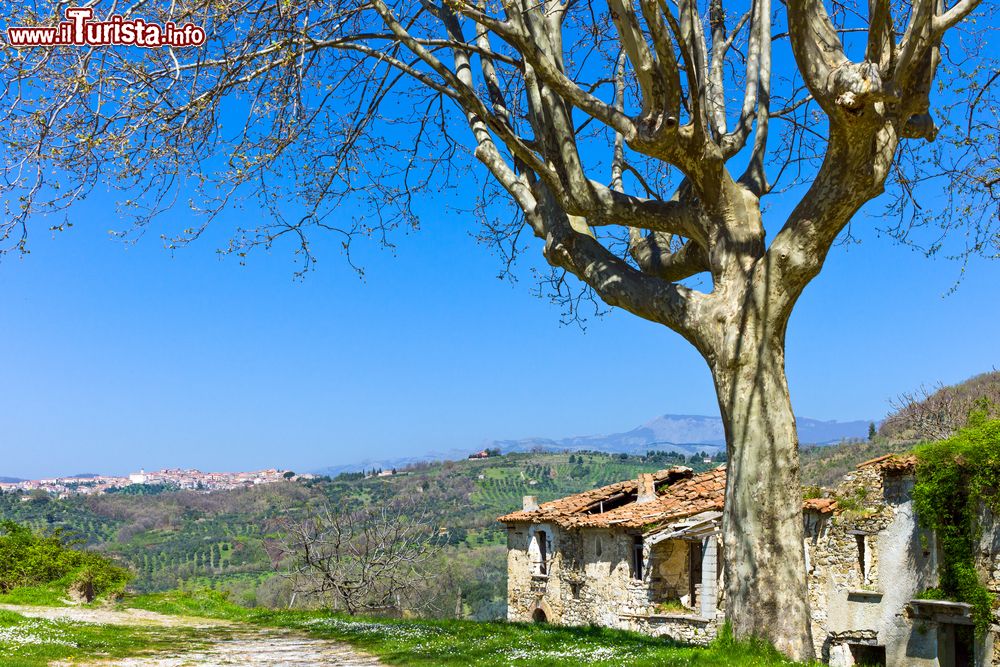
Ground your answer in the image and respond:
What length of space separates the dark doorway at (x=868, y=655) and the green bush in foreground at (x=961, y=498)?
2437 mm

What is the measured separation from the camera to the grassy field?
7.57 meters

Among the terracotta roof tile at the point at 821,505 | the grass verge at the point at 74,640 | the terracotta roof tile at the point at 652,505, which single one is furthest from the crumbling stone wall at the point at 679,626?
the grass verge at the point at 74,640

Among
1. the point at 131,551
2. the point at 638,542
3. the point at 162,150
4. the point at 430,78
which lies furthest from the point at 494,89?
the point at 131,551

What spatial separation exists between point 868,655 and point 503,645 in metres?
14.6

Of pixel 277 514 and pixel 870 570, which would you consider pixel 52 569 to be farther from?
pixel 277 514

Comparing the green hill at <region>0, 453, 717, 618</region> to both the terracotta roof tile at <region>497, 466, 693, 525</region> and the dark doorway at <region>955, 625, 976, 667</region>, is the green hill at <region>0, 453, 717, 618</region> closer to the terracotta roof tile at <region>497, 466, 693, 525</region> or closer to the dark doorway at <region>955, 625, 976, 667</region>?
the terracotta roof tile at <region>497, 466, 693, 525</region>

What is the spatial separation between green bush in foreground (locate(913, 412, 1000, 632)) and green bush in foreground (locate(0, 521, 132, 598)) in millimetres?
19576

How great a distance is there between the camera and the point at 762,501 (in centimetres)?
757

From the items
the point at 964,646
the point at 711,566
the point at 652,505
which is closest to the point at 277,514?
the point at 652,505

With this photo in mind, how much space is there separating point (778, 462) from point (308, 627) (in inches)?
324

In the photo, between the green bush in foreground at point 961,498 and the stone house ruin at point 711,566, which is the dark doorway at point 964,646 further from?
the green bush in foreground at point 961,498

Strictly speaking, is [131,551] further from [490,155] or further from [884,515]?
[490,155]

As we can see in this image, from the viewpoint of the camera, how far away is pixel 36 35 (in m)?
9.05

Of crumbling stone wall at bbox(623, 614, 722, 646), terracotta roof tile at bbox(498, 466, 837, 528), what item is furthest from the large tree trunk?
crumbling stone wall at bbox(623, 614, 722, 646)
